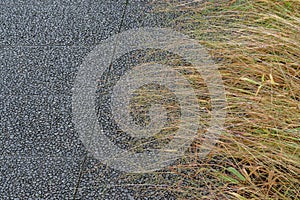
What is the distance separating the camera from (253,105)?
6.28ft

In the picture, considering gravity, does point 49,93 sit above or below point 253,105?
below

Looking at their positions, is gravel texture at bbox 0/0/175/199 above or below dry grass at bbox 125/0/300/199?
below

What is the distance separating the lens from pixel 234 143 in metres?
1.82

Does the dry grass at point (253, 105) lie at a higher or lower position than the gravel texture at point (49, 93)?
higher

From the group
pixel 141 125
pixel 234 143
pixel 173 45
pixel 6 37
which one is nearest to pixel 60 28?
pixel 6 37

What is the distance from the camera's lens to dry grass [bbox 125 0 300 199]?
171 cm

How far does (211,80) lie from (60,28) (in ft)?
3.42

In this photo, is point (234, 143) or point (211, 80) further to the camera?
point (211, 80)

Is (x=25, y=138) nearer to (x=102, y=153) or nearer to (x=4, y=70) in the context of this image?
(x=102, y=153)

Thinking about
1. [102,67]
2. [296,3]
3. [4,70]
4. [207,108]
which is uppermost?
[296,3]

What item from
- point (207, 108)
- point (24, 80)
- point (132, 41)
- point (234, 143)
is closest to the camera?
point (234, 143)

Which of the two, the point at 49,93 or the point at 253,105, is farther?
the point at 49,93

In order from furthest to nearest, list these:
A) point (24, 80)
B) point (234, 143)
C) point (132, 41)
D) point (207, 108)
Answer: point (132, 41) < point (24, 80) < point (207, 108) < point (234, 143)

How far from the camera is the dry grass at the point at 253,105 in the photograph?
1711 millimetres
